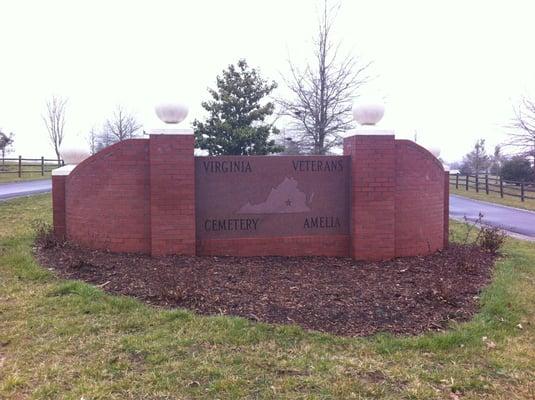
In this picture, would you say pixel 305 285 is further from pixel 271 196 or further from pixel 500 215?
pixel 500 215

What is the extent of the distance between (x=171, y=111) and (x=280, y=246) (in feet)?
8.06

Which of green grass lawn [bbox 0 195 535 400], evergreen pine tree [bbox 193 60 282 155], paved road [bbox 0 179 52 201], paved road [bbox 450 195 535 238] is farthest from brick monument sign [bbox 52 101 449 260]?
evergreen pine tree [bbox 193 60 282 155]

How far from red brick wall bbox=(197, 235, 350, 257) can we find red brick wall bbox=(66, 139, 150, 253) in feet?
3.06

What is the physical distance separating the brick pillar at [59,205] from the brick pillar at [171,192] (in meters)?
1.83

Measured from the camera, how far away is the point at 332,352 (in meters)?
3.83

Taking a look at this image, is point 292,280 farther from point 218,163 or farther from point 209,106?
point 209,106

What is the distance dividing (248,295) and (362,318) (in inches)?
48.3

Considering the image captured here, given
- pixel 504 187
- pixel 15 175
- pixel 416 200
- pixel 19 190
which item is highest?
pixel 15 175

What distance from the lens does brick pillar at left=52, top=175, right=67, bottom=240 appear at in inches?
296

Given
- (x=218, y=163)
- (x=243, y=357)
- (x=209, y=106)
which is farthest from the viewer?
(x=209, y=106)

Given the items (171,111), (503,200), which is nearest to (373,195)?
(171,111)

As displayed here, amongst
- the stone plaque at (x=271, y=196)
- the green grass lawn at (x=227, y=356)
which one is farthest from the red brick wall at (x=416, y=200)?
the green grass lawn at (x=227, y=356)

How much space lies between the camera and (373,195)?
693 centimetres

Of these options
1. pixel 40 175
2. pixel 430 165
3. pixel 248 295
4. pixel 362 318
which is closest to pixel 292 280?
pixel 248 295
